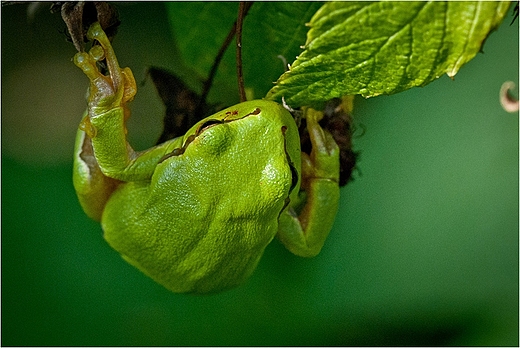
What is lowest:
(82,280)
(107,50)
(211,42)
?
(82,280)

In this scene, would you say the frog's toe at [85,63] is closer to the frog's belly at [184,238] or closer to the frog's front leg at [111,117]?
the frog's front leg at [111,117]

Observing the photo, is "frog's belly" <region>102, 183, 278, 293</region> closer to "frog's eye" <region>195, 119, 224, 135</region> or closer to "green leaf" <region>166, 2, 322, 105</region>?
"frog's eye" <region>195, 119, 224, 135</region>

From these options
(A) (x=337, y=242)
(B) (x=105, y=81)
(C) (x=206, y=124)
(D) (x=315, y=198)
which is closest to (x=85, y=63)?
(B) (x=105, y=81)

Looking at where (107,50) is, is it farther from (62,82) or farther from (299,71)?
(62,82)

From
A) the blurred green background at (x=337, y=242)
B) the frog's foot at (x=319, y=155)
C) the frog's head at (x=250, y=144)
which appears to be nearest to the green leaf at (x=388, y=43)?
the frog's head at (x=250, y=144)

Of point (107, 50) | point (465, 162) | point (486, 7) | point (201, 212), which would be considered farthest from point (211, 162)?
point (465, 162)

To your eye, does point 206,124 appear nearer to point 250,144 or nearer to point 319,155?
point 250,144
